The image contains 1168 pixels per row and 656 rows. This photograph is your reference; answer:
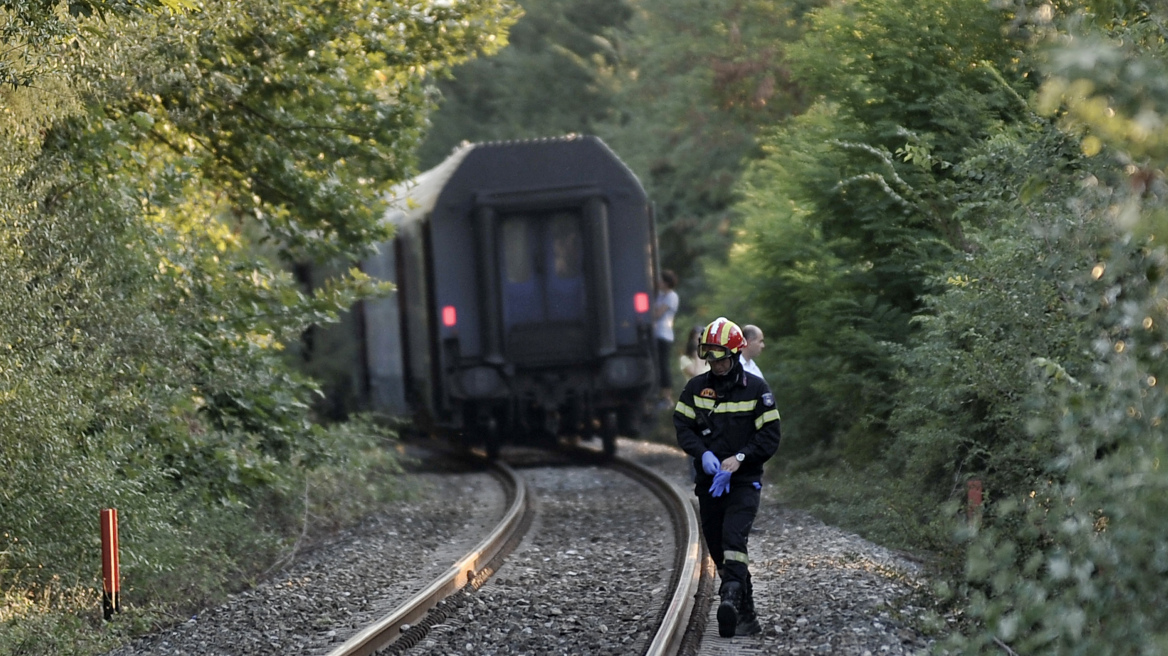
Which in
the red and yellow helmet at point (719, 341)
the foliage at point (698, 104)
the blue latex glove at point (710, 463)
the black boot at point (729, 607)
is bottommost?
the black boot at point (729, 607)

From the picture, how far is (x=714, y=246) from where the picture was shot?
2802cm

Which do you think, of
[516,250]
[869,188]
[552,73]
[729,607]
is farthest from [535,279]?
[552,73]

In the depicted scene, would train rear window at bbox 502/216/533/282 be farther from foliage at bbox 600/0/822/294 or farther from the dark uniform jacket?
the dark uniform jacket

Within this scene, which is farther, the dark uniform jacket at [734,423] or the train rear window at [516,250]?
the train rear window at [516,250]

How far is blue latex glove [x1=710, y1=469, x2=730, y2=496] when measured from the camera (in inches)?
297

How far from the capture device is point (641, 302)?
17203 mm

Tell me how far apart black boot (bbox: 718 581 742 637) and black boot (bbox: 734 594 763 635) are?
13 centimetres

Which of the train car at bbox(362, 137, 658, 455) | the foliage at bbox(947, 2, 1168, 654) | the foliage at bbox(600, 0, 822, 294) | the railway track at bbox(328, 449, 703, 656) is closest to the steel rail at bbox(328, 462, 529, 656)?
the railway track at bbox(328, 449, 703, 656)

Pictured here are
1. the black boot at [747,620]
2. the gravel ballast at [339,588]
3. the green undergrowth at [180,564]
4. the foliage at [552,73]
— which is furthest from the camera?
the foliage at [552,73]

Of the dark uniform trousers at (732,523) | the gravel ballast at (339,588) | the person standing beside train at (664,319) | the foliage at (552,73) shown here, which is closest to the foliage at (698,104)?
the person standing beside train at (664,319)

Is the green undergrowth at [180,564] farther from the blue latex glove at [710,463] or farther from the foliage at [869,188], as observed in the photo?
the foliage at [869,188]

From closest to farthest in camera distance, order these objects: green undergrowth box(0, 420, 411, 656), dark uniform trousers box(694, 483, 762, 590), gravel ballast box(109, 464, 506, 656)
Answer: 1. dark uniform trousers box(694, 483, 762, 590)
2. green undergrowth box(0, 420, 411, 656)
3. gravel ballast box(109, 464, 506, 656)

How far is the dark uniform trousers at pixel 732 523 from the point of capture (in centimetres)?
760

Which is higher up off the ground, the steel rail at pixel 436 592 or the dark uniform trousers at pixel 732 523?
the dark uniform trousers at pixel 732 523
